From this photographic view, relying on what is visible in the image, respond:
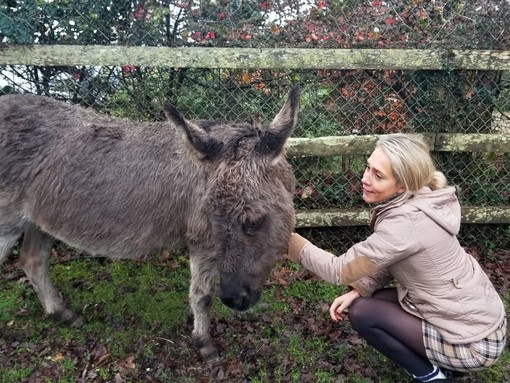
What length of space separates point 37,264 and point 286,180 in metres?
2.50

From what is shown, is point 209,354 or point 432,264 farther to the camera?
point 209,354

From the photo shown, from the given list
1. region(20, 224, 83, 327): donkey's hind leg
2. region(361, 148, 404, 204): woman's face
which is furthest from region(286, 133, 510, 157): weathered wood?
region(20, 224, 83, 327): donkey's hind leg

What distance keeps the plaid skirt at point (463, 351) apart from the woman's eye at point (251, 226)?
1.25 meters

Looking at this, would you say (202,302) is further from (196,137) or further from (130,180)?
(196,137)

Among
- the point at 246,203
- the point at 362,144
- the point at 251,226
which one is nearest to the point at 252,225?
the point at 251,226

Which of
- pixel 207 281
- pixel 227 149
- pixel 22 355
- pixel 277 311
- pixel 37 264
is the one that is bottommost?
pixel 22 355

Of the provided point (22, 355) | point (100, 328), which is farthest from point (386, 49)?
point (22, 355)

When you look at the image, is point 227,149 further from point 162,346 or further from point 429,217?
point 162,346

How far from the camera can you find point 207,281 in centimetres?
360

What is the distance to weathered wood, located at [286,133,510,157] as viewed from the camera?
15.0 ft

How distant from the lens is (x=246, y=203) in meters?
2.94

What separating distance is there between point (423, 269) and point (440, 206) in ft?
1.33

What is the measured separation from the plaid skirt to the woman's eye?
4.09 ft

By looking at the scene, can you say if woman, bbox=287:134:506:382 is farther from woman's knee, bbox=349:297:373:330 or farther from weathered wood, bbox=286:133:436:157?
weathered wood, bbox=286:133:436:157
